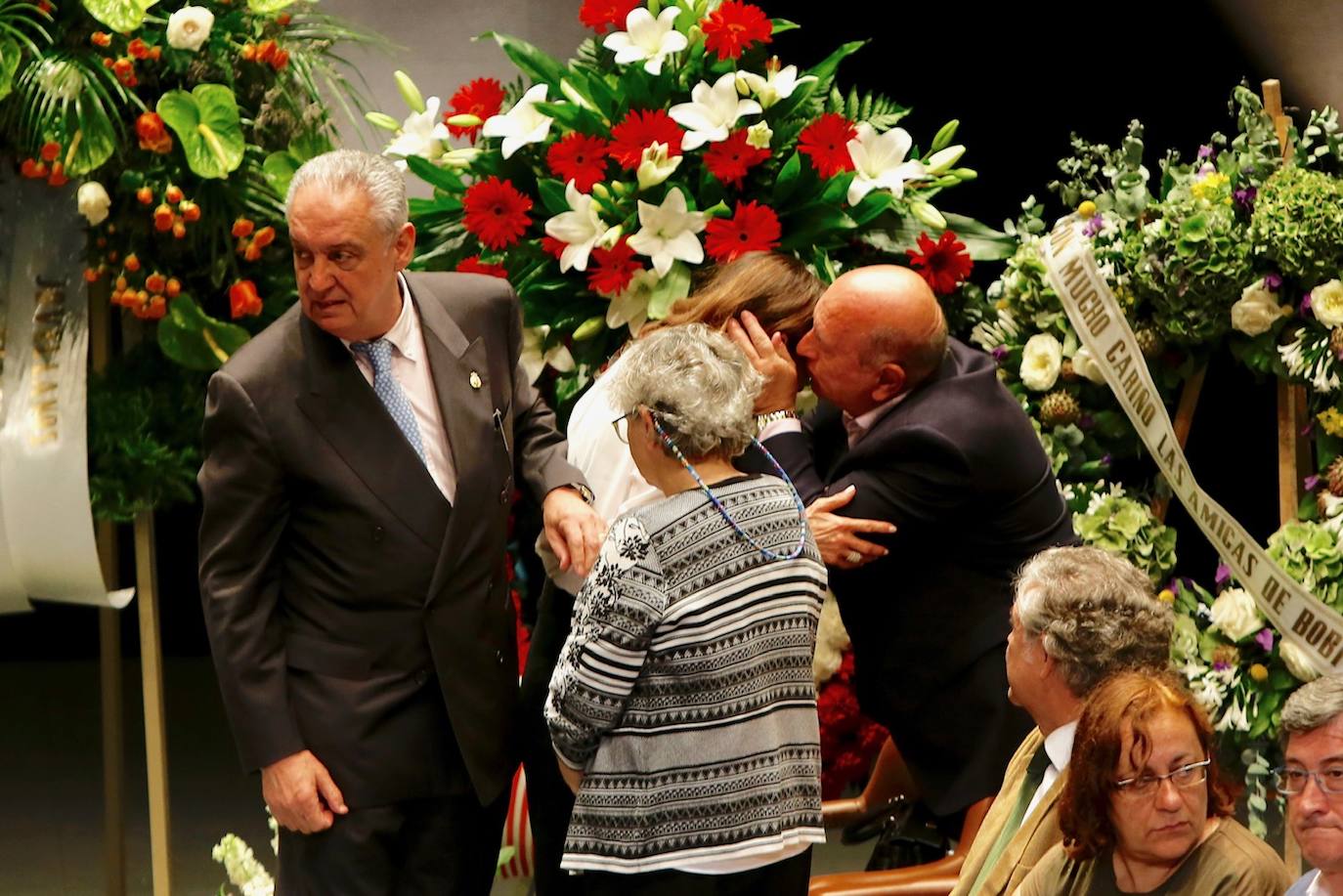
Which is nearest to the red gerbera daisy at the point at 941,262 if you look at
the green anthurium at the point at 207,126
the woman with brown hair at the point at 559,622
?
the woman with brown hair at the point at 559,622

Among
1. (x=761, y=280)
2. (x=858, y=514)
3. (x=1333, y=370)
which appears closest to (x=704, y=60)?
(x=761, y=280)

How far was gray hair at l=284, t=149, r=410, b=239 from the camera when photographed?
2.77 m

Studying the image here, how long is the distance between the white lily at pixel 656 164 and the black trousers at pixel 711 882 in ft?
4.49

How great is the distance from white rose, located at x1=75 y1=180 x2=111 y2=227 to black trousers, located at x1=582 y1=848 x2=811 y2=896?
5.38 ft

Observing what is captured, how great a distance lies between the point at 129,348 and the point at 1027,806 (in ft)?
6.87

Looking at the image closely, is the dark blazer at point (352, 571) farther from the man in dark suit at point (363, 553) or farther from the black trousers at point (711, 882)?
the black trousers at point (711, 882)

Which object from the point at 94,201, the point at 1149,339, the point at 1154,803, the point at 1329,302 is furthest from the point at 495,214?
the point at 1154,803

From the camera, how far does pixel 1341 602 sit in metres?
3.70

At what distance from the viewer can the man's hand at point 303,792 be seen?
2771mm

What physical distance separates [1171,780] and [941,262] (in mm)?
1708

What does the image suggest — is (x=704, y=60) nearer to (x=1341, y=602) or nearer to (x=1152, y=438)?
(x=1152, y=438)

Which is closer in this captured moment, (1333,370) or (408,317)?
(408,317)

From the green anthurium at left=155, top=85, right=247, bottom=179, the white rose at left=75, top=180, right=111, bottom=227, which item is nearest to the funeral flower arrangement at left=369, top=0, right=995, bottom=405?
the green anthurium at left=155, top=85, right=247, bottom=179

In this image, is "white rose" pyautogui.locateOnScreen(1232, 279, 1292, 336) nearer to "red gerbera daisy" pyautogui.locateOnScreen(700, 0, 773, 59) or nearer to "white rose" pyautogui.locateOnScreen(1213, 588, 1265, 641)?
"white rose" pyautogui.locateOnScreen(1213, 588, 1265, 641)
